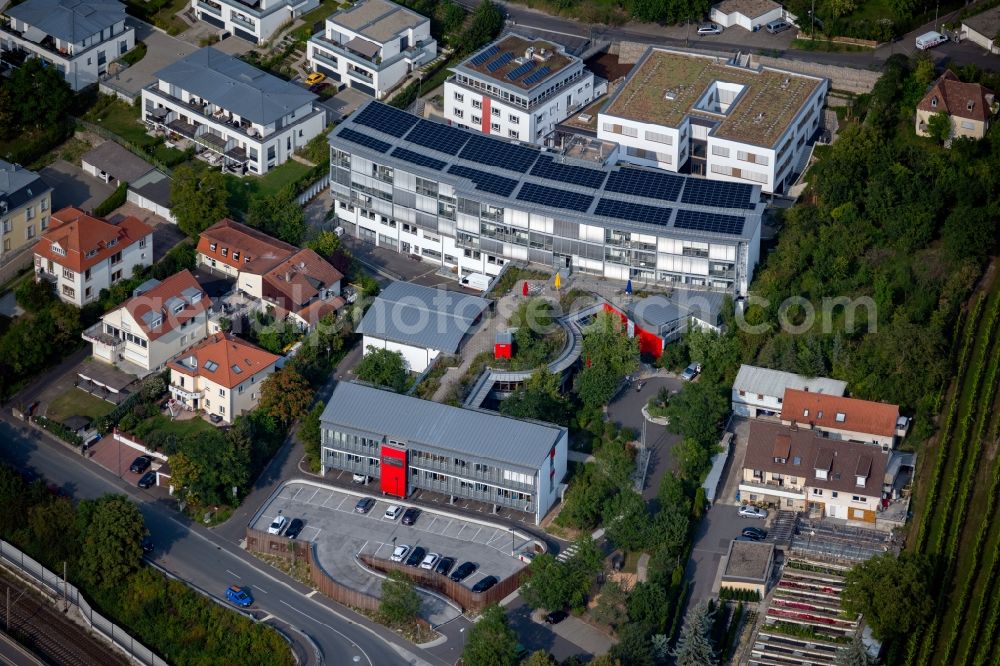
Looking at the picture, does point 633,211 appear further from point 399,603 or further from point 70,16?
point 70,16

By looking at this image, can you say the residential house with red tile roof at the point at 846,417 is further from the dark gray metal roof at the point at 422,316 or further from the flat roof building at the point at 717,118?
the flat roof building at the point at 717,118

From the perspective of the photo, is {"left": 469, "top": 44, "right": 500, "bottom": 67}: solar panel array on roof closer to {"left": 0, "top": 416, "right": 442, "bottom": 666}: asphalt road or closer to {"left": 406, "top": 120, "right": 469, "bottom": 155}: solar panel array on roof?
{"left": 406, "top": 120, "right": 469, "bottom": 155}: solar panel array on roof

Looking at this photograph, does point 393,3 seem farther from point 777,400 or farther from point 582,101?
point 777,400

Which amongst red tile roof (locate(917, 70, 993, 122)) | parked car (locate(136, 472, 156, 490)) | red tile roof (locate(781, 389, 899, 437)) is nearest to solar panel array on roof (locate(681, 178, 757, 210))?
red tile roof (locate(917, 70, 993, 122))

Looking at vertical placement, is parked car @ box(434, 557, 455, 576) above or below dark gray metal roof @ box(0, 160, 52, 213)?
below

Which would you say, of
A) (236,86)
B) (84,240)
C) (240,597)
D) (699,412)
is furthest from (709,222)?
(84,240)

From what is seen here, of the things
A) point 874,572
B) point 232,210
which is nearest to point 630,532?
point 874,572

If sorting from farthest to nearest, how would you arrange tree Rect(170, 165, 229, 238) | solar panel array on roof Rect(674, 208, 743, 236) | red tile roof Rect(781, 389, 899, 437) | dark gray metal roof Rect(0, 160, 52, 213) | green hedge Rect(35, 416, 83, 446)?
tree Rect(170, 165, 229, 238)
dark gray metal roof Rect(0, 160, 52, 213)
solar panel array on roof Rect(674, 208, 743, 236)
green hedge Rect(35, 416, 83, 446)
red tile roof Rect(781, 389, 899, 437)
